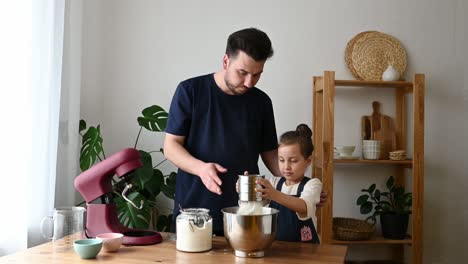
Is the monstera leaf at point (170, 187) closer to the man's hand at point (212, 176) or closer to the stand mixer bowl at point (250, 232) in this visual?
the man's hand at point (212, 176)

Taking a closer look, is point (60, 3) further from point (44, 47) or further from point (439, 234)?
point (439, 234)

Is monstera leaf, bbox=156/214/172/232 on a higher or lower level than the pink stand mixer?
lower

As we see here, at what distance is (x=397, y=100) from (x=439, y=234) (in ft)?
3.49

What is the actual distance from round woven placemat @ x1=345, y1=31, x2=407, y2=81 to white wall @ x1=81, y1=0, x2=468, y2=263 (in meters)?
0.09

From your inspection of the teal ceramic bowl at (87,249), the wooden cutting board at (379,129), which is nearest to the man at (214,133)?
the teal ceramic bowl at (87,249)

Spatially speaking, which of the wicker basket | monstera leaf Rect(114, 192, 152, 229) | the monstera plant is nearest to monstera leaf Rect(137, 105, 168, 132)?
the monstera plant

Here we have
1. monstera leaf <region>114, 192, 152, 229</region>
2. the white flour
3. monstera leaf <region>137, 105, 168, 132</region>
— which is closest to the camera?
the white flour

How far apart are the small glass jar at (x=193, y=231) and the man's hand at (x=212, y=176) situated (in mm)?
92

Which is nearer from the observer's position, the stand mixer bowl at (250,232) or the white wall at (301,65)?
the stand mixer bowl at (250,232)

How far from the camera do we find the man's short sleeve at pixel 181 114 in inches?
76.7

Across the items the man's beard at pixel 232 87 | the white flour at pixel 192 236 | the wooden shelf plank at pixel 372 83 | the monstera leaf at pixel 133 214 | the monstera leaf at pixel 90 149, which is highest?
the wooden shelf plank at pixel 372 83

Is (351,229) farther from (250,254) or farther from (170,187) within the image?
(250,254)

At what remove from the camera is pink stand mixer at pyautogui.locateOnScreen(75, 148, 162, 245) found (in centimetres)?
167

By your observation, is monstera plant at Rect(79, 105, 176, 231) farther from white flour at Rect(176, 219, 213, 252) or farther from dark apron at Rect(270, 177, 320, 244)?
white flour at Rect(176, 219, 213, 252)
